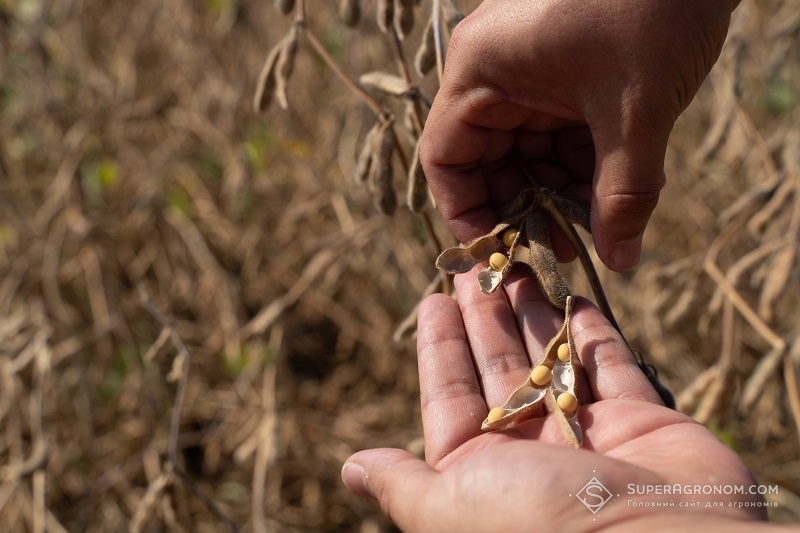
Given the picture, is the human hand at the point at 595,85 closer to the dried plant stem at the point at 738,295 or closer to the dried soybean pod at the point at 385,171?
the dried soybean pod at the point at 385,171

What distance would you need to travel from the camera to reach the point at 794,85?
361cm

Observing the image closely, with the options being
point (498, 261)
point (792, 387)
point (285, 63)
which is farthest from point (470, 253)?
point (792, 387)

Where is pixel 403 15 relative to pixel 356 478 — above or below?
above

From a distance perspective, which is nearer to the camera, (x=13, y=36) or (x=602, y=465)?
(x=602, y=465)

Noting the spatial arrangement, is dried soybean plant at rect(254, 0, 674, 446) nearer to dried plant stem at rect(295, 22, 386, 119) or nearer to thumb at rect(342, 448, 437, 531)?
dried plant stem at rect(295, 22, 386, 119)

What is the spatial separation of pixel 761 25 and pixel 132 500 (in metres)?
3.62

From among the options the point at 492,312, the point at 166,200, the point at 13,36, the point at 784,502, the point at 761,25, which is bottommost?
the point at 784,502

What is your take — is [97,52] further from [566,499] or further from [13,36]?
[566,499]

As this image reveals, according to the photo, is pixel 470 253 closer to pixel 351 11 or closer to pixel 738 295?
pixel 351 11

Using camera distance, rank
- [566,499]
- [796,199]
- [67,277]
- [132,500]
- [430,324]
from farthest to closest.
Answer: [67,277]
[132,500]
[796,199]
[430,324]
[566,499]

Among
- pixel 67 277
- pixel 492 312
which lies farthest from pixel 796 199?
pixel 67 277

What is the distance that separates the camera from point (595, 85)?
1.24 meters

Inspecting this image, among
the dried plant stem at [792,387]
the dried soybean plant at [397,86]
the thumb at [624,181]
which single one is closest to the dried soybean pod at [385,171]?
the dried soybean plant at [397,86]

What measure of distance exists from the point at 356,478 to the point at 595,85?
0.86 meters
